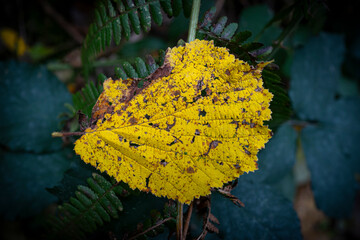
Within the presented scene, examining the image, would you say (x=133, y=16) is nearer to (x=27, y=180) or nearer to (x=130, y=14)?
(x=130, y=14)

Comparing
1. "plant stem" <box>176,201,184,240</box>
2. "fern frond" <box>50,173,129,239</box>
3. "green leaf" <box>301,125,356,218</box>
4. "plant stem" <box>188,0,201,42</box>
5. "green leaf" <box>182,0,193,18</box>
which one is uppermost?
"green leaf" <box>182,0,193,18</box>

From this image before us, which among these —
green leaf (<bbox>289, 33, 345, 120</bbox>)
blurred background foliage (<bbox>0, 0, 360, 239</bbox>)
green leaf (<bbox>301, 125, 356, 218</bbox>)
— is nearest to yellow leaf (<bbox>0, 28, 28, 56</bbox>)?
blurred background foliage (<bbox>0, 0, 360, 239</bbox>)

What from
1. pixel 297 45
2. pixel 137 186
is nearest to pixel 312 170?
pixel 297 45

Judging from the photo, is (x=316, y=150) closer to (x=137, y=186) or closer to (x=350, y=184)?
(x=350, y=184)

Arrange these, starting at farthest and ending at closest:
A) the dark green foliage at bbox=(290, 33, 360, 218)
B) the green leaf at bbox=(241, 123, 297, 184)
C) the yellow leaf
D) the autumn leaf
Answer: the yellow leaf, the dark green foliage at bbox=(290, 33, 360, 218), the green leaf at bbox=(241, 123, 297, 184), the autumn leaf

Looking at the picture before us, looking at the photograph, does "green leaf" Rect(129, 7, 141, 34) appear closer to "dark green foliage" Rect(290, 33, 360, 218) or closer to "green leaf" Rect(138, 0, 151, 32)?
"green leaf" Rect(138, 0, 151, 32)
